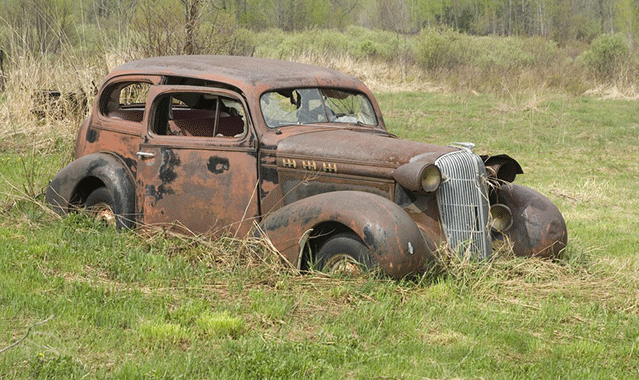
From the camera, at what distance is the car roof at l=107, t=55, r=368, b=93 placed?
20.8 feet

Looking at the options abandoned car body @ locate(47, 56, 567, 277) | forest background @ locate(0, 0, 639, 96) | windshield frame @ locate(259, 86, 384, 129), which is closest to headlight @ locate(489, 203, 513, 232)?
abandoned car body @ locate(47, 56, 567, 277)

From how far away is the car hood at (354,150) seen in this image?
18.8 feet

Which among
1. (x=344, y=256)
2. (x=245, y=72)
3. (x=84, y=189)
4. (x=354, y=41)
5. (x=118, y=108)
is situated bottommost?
(x=344, y=256)

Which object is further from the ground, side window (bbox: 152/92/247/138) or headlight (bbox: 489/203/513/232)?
side window (bbox: 152/92/247/138)

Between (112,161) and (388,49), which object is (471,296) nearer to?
(112,161)

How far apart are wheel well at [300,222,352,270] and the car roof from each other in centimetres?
132

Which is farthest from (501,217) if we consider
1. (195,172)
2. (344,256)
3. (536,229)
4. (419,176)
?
(195,172)

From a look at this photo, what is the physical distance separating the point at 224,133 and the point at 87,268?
178cm

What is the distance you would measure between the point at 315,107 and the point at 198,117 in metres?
1.30

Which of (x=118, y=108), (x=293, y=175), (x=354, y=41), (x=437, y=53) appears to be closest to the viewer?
(x=293, y=175)

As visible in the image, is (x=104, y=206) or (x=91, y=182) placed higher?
(x=91, y=182)

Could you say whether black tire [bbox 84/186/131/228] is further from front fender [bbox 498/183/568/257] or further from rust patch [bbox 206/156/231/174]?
front fender [bbox 498/183/568/257]

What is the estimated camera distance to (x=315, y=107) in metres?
6.58

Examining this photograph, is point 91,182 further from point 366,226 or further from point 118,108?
point 366,226
